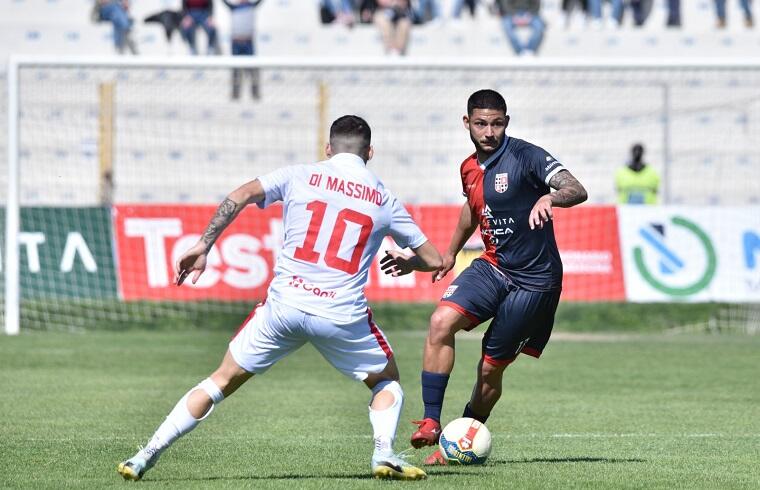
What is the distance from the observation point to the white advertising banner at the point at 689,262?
68.8 ft

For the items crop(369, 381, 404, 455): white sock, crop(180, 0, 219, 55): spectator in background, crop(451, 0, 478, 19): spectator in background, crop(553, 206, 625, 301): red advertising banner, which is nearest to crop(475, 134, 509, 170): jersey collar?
crop(369, 381, 404, 455): white sock

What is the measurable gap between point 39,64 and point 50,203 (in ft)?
7.77

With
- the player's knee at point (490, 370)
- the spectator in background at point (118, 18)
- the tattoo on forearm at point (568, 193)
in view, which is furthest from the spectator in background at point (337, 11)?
the tattoo on forearm at point (568, 193)

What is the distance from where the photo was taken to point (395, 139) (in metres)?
24.2

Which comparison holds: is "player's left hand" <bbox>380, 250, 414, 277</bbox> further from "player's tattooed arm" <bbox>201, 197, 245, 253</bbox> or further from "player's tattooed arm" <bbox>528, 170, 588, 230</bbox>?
"player's tattooed arm" <bbox>201, 197, 245, 253</bbox>

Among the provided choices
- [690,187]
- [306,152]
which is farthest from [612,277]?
[306,152]

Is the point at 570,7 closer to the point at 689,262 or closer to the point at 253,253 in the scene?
the point at 689,262

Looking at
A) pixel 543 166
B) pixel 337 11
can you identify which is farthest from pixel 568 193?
pixel 337 11

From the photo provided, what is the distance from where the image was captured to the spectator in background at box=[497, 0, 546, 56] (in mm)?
28188

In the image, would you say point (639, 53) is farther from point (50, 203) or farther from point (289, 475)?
point (289, 475)

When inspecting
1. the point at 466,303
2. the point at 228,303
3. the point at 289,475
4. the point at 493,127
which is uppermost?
the point at 493,127

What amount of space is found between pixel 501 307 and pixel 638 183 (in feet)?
48.5

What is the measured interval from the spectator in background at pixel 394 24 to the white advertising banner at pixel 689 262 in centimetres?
884

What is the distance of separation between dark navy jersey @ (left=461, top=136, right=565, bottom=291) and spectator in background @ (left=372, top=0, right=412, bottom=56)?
18992mm
